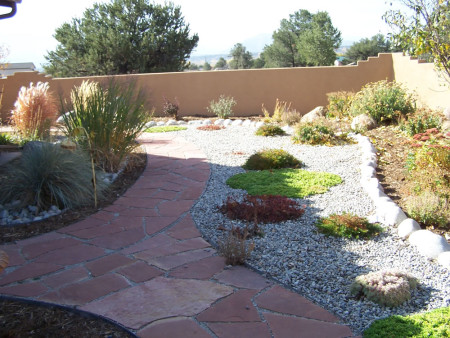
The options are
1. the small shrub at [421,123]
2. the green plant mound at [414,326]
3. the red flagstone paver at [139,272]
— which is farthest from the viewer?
the small shrub at [421,123]

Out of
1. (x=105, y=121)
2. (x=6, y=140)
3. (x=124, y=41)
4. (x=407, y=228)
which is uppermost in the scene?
(x=124, y=41)

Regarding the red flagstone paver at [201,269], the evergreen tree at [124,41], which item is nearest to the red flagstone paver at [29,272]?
the red flagstone paver at [201,269]

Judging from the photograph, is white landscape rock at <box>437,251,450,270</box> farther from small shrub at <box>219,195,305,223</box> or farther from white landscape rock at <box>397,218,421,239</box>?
small shrub at <box>219,195,305,223</box>

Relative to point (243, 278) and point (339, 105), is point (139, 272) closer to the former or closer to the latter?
point (243, 278)

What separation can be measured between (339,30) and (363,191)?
31.1m

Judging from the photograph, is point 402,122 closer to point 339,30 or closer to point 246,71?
point 246,71

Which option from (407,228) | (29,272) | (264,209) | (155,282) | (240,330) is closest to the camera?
(240,330)

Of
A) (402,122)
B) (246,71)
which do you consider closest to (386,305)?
(402,122)

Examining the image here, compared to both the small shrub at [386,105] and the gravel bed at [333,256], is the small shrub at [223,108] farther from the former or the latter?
the gravel bed at [333,256]

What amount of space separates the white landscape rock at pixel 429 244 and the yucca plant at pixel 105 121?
13.3ft

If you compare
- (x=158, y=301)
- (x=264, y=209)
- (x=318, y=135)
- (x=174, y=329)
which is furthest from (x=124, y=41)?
(x=174, y=329)

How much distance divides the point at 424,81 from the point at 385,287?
8606 mm

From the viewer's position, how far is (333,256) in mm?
3789

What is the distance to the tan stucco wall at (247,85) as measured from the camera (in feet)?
42.2
